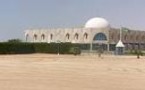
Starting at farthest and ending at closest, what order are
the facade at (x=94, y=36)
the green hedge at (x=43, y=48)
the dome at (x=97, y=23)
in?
the dome at (x=97, y=23), the facade at (x=94, y=36), the green hedge at (x=43, y=48)

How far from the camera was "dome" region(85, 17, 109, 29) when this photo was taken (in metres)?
101

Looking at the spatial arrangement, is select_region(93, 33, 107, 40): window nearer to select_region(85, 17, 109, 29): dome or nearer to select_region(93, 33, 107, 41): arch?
select_region(93, 33, 107, 41): arch

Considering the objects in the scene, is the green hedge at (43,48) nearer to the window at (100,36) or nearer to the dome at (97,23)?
the window at (100,36)

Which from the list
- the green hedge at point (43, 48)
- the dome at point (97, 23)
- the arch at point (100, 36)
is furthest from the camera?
the dome at point (97, 23)

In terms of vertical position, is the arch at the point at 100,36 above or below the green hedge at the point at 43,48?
above

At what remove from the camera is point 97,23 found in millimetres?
101562

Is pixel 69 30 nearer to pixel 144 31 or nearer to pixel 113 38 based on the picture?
pixel 113 38

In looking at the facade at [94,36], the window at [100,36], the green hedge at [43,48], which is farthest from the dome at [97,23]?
the green hedge at [43,48]

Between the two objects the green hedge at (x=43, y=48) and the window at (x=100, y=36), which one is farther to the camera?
the window at (x=100, y=36)

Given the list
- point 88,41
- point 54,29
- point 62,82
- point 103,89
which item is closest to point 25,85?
point 62,82

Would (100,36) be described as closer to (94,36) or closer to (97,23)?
(94,36)

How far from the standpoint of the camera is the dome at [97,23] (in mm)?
100812

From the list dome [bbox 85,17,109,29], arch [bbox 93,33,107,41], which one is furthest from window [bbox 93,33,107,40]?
dome [bbox 85,17,109,29]

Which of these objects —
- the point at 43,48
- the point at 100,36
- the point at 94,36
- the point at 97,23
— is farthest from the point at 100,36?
the point at 43,48
